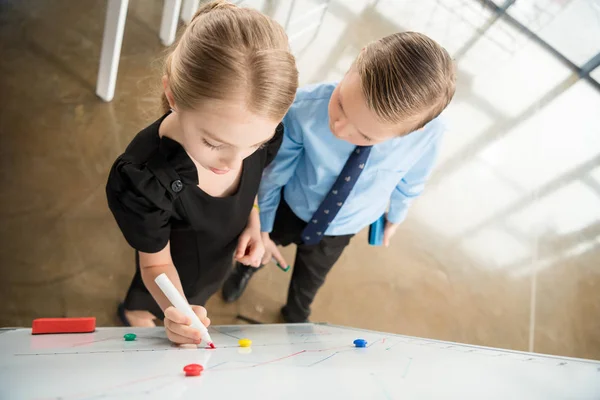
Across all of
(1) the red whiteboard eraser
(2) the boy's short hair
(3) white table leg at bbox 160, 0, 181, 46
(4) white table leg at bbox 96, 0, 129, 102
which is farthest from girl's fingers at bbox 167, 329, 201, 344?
(3) white table leg at bbox 160, 0, 181, 46

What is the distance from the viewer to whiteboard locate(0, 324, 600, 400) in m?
0.37

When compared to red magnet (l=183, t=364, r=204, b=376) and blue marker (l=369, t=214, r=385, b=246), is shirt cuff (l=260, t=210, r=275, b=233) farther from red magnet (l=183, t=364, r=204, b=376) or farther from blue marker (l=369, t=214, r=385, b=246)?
red magnet (l=183, t=364, r=204, b=376)

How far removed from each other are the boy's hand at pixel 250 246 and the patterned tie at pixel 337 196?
118 millimetres

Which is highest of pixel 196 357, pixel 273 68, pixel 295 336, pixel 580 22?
pixel 580 22

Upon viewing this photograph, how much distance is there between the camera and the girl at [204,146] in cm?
56

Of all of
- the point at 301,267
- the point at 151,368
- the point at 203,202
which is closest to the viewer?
the point at 151,368

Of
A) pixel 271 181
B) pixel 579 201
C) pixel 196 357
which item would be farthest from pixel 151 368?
pixel 579 201

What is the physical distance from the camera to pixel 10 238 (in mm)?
1251

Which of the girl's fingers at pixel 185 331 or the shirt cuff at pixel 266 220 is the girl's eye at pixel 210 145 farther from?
the shirt cuff at pixel 266 220

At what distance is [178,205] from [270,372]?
330 millimetres

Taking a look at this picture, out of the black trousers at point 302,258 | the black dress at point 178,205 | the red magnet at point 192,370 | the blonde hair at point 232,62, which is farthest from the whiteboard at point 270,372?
the black trousers at point 302,258

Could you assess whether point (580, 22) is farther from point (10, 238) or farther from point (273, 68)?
point (10, 238)

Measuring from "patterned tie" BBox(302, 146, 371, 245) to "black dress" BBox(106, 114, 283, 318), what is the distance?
126mm

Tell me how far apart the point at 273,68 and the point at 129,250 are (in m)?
0.90
